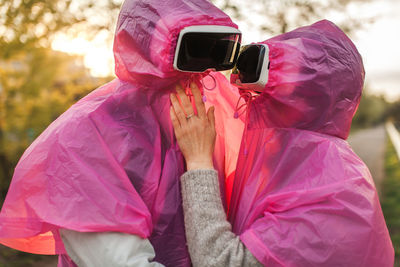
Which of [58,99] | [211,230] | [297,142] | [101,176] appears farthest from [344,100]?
[58,99]

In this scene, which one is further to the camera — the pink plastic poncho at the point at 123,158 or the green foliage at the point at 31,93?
the green foliage at the point at 31,93

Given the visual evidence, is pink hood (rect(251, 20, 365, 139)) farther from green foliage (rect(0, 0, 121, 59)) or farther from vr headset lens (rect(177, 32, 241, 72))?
green foliage (rect(0, 0, 121, 59))

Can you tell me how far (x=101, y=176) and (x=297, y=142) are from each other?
29.8 inches

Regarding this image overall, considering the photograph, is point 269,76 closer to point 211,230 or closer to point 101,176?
point 211,230

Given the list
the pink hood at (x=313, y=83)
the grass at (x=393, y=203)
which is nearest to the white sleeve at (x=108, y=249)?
the pink hood at (x=313, y=83)

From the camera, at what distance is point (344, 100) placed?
55.4 inches

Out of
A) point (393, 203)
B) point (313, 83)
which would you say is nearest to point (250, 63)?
point (313, 83)

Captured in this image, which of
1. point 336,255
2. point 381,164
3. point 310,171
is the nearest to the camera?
point 336,255

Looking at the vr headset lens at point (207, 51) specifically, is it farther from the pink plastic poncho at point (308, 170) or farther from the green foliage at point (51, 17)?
the green foliage at point (51, 17)

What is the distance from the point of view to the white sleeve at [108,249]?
1158mm

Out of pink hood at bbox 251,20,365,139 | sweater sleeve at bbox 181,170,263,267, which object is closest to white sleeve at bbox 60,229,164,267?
sweater sleeve at bbox 181,170,263,267

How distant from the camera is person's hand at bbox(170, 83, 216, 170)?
141cm

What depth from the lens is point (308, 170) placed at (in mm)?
1356

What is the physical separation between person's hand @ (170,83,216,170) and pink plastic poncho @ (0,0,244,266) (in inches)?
1.8
